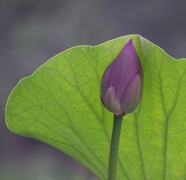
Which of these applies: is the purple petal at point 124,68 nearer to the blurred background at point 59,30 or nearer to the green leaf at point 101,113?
the green leaf at point 101,113

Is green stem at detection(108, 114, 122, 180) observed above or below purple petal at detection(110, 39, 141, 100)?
below

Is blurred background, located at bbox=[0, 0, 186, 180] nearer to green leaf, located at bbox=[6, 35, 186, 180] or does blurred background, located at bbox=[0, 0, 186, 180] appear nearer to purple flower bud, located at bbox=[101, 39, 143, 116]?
green leaf, located at bbox=[6, 35, 186, 180]

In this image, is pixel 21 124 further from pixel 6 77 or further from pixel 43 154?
pixel 6 77

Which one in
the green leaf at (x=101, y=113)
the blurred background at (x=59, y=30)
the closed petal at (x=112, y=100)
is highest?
the blurred background at (x=59, y=30)

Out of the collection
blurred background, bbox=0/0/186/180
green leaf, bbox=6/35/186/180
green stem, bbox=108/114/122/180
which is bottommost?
green stem, bbox=108/114/122/180

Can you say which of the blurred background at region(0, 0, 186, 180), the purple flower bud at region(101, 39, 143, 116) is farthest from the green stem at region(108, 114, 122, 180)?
the blurred background at region(0, 0, 186, 180)

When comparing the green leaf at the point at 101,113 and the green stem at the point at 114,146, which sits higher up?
the green leaf at the point at 101,113

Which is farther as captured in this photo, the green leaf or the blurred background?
the blurred background

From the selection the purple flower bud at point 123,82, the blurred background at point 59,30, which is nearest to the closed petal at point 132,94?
the purple flower bud at point 123,82
